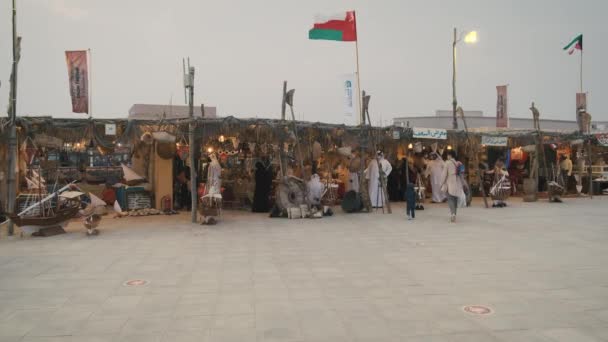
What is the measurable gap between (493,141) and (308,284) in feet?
43.4

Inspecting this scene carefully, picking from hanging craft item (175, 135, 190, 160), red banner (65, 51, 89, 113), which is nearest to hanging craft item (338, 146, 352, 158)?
hanging craft item (175, 135, 190, 160)

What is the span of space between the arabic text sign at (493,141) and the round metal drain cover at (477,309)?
508 inches

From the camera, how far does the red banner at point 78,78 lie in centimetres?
1246

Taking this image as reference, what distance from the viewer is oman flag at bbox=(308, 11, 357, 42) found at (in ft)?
47.6

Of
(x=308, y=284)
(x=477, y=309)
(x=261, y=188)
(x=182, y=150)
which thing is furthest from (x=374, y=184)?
(x=477, y=309)

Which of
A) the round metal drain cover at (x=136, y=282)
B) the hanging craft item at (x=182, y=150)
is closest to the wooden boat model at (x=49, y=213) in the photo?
the hanging craft item at (x=182, y=150)

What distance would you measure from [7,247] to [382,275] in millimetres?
6895

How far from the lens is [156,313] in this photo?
4902mm

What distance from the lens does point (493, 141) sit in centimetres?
1706

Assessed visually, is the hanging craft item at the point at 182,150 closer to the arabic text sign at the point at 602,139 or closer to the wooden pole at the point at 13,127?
the wooden pole at the point at 13,127

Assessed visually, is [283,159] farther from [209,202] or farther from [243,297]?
[243,297]

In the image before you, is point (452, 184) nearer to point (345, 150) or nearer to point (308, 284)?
point (345, 150)

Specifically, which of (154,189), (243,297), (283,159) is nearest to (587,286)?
(243,297)

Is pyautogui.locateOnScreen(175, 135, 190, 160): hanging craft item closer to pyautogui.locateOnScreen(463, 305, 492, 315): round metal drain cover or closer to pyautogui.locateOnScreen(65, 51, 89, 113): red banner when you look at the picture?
pyautogui.locateOnScreen(65, 51, 89, 113): red banner
